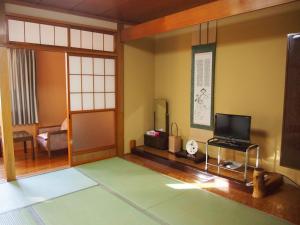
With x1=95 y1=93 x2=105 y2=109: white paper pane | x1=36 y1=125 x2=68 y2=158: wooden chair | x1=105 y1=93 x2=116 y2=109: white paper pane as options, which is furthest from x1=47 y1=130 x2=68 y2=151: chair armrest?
x1=105 y1=93 x2=116 y2=109: white paper pane

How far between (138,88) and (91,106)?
1108 millimetres

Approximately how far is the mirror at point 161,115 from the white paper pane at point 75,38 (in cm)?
205

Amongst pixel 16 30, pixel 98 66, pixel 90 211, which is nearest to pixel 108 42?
pixel 98 66

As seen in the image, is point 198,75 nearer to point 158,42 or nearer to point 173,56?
point 173,56

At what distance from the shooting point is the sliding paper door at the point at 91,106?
4391mm

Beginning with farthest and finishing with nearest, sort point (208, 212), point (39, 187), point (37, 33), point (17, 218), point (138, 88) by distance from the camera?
point (138, 88)
point (37, 33)
point (39, 187)
point (208, 212)
point (17, 218)

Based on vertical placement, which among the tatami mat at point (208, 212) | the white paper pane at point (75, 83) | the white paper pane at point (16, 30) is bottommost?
the tatami mat at point (208, 212)

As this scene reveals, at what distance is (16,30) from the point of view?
12.0 feet

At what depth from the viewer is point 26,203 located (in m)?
2.96

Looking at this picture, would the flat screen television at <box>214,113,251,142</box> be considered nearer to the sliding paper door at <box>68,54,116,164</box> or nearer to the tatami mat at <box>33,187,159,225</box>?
the tatami mat at <box>33,187,159,225</box>

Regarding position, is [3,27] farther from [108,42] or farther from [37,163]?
[37,163]

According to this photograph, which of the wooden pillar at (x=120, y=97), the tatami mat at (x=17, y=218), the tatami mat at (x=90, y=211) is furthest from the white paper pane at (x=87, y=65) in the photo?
the tatami mat at (x=17, y=218)

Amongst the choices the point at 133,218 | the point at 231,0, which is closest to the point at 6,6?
the point at 231,0

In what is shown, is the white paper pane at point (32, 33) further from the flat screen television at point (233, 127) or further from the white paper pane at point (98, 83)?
the flat screen television at point (233, 127)
